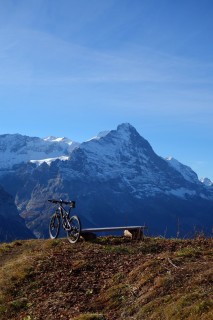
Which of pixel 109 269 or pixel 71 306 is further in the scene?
pixel 109 269

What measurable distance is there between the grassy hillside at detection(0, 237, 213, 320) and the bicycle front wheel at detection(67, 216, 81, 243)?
160 cm

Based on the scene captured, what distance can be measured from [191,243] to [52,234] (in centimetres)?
1012

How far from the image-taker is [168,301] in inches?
527

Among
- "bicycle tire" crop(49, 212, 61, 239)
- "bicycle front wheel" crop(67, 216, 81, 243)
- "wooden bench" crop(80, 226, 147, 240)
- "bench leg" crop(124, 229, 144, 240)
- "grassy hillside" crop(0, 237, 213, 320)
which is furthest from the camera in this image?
"bicycle tire" crop(49, 212, 61, 239)

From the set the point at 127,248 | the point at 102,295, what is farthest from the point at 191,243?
the point at 102,295

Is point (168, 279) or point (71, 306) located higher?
point (168, 279)

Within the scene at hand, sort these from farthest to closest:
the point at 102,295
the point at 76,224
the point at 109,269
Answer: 1. the point at 76,224
2. the point at 109,269
3. the point at 102,295

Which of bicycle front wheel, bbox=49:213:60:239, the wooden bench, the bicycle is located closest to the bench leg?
the wooden bench

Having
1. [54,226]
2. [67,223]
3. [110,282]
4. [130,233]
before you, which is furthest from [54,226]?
[110,282]

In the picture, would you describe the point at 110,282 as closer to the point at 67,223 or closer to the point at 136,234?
the point at 136,234

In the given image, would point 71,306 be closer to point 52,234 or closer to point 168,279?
point 168,279

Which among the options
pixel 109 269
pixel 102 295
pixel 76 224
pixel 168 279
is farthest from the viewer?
pixel 76 224

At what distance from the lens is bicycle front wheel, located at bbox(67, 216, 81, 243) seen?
25266 mm

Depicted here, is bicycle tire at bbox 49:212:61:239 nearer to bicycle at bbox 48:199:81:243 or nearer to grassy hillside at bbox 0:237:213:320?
bicycle at bbox 48:199:81:243
